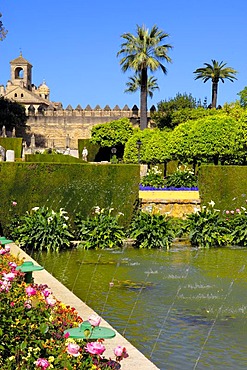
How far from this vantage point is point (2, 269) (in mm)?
6164

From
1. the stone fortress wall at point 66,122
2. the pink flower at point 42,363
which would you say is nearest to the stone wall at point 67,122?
the stone fortress wall at point 66,122

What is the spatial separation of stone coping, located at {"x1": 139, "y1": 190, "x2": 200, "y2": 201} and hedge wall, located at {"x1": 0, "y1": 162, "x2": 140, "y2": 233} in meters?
2.53

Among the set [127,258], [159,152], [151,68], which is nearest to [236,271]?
[127,258]

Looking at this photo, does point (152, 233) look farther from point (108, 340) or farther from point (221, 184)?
point (108, 340)

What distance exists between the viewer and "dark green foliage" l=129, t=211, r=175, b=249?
47.1 feet

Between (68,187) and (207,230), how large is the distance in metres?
3.63

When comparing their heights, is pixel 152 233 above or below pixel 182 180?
below

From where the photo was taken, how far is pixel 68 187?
A: 51.0 ft

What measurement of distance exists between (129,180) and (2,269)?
10101 millimetres

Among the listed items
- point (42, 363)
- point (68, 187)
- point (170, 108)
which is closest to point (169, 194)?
point (68, 187)

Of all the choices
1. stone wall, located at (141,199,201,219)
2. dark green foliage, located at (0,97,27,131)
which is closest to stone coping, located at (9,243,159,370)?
stone wall, located at (141,199,201,219)

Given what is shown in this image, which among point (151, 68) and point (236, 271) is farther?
point (151, 68)

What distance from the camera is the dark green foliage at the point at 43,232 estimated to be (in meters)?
13.6

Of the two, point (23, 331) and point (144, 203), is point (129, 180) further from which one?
point (23, 331)
